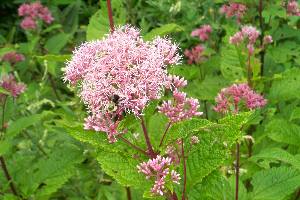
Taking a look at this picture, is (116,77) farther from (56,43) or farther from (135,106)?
(56,43)

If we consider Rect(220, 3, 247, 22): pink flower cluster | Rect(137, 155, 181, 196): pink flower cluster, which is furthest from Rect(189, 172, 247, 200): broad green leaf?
Rect(220, 3, 247, 22): pink flower cluster

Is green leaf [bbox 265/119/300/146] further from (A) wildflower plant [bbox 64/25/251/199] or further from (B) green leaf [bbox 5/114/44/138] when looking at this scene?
(B) green leaf [bbox 5/114/44/138]

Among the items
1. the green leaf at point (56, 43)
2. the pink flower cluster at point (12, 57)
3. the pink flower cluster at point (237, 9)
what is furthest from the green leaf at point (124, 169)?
the pink flower cluster at point (12, 57)

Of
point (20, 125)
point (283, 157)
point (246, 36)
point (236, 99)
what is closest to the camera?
point (283, 157)

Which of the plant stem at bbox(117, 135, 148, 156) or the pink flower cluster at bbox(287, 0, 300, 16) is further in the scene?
the pink flower cluster at bbox(287, 0, 300, 16)

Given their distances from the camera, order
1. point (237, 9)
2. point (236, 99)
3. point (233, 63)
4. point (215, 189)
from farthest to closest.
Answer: point (237, 9), point (233, 63), point (236, 99), point (215, 189)

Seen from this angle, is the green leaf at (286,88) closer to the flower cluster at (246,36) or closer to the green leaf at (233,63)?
the green leaf at (233,63)

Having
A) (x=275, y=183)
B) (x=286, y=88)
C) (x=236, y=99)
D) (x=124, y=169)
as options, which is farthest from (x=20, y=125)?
(x=286, y=88)
